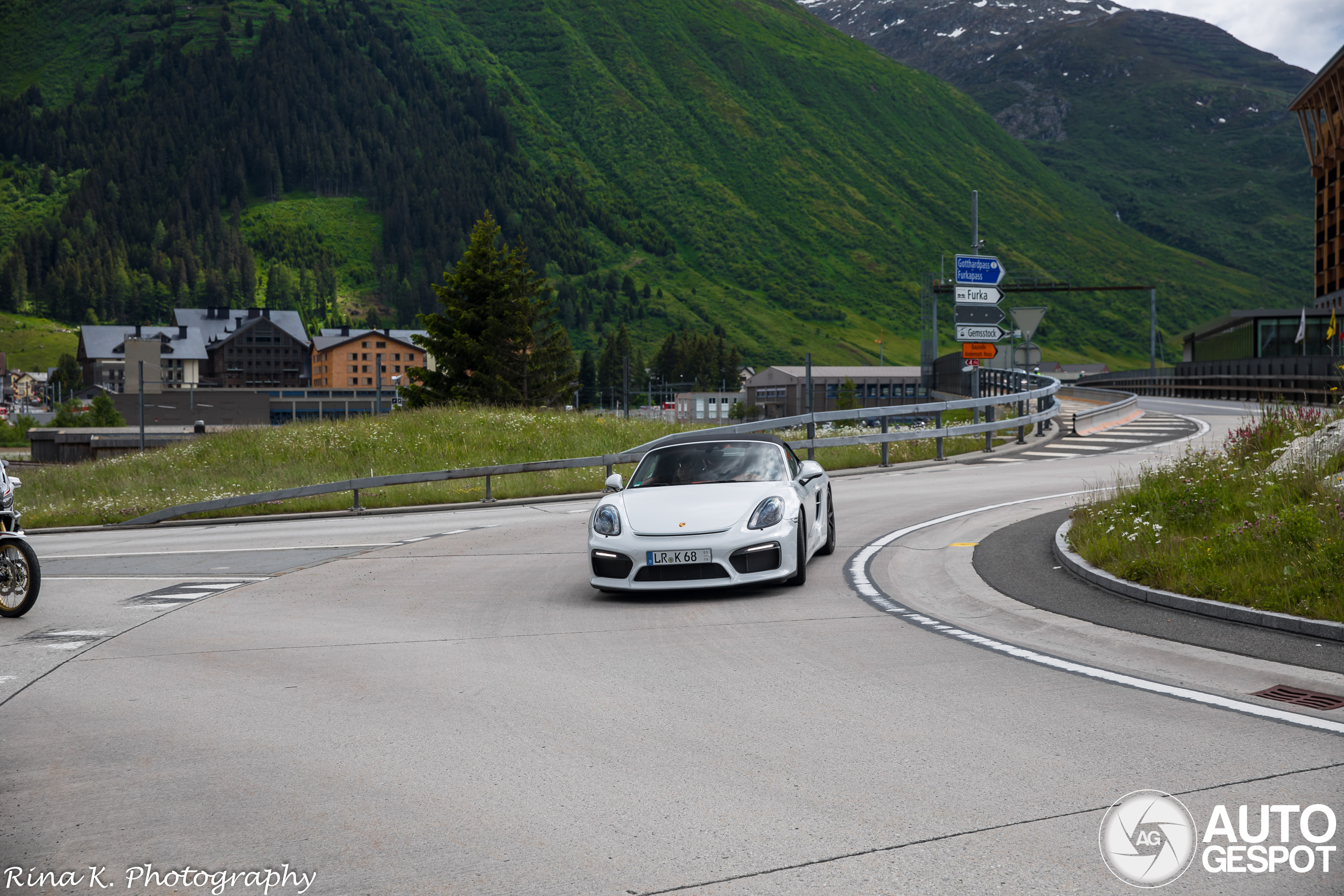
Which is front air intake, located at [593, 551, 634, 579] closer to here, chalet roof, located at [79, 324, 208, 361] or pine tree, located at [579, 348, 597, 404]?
pine tree, located at [579, 348, 597, 404]

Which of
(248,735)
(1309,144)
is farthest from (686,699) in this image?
(1309,144)

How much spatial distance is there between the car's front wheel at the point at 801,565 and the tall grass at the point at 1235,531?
2.60 metres

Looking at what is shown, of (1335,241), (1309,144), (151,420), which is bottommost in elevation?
(151,420)

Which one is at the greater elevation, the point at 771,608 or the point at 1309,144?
the point at 1309,144

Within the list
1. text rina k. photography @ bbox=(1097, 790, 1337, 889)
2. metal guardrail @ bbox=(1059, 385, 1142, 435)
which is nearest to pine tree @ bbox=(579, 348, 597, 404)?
metal guardrail @ bbox=(1059, 385, 1142, 435)

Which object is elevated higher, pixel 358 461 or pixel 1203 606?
pixel 358 461

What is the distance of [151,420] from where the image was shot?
11762 cm

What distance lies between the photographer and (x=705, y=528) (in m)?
10.1

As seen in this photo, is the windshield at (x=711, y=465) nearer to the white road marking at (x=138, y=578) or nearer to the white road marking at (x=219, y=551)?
the white road marking at (x=138, y=578)

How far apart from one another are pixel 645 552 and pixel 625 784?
512 centimetres

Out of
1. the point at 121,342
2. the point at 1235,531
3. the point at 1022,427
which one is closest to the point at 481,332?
the point at 1022,427

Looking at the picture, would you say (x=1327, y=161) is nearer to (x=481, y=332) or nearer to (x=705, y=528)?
(x=481, y=332)

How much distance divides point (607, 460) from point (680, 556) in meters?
11.1

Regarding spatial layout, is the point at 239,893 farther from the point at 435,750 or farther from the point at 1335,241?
the point at 1335,241
